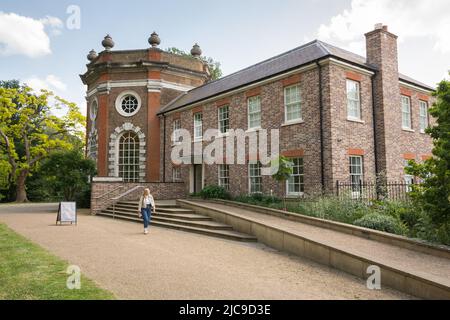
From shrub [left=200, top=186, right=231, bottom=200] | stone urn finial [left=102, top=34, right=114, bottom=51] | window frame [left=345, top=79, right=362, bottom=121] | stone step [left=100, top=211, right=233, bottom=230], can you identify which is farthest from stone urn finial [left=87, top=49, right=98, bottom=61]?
window frame [left=345, top=79, right=362, bottom=121]

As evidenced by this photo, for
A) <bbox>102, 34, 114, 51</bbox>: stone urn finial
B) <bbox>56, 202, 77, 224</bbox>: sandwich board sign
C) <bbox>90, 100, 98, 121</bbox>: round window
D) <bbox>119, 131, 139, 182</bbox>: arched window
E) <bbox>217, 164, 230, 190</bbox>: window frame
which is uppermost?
<bbox>102, 34, 114, 51</bbox>: stone urn finial

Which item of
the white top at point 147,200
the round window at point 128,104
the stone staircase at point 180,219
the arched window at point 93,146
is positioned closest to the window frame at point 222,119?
the stone staircase at point 180,219

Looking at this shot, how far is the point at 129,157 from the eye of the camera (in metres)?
23.3

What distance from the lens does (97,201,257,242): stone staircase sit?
10.5 meters

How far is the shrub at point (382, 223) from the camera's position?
28.5ft

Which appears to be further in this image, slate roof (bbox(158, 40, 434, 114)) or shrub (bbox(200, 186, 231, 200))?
shrub (bbox(200, 186, 231, 200))

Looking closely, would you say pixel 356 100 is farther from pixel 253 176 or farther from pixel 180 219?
pixel 180 219

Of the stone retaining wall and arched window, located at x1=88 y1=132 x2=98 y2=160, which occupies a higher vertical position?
arched window, located at x1=88 y1=132 x2=98 y2=160

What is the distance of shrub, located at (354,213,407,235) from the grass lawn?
7.04m

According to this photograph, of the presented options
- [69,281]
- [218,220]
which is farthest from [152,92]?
[69,281]

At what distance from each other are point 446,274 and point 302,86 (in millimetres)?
9606

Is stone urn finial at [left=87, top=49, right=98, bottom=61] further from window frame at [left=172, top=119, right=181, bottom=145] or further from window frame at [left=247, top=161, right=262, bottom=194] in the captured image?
window frame at [left=247, top=161, right=262, bottom=194]

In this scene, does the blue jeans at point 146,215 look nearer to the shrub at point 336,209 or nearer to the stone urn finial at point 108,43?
the shrub at point 336,209

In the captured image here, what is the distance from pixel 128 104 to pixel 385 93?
656 inches
